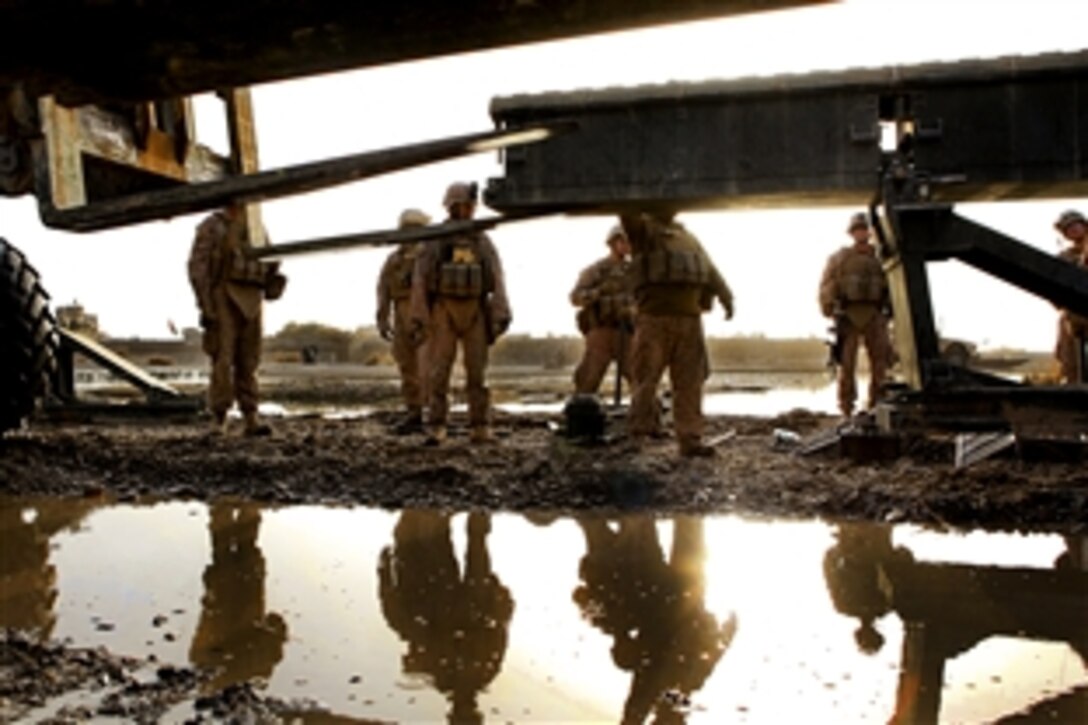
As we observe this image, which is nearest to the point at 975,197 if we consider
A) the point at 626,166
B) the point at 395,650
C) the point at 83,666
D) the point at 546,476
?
the point at 626,166

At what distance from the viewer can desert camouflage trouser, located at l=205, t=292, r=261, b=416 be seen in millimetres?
7168

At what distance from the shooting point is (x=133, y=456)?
585cm

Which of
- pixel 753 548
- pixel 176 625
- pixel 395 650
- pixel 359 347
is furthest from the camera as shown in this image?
pixel 359 347

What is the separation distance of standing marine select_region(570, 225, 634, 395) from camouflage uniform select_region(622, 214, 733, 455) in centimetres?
255

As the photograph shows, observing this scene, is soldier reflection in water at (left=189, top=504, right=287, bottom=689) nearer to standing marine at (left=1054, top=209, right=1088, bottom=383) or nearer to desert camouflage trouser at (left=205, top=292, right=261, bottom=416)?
desert camouflage trouser at (left=205, top=292, right=261, bottom=416)

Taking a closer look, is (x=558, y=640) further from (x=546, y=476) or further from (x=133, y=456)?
(x=133, y=456)

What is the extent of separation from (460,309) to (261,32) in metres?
4.98

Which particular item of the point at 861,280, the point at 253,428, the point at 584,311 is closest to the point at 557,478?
the point at 253,428

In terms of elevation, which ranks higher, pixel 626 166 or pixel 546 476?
pixel 626 166

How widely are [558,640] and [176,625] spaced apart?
3.40 feet

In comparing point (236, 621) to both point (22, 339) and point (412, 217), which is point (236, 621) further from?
point (412, 217)

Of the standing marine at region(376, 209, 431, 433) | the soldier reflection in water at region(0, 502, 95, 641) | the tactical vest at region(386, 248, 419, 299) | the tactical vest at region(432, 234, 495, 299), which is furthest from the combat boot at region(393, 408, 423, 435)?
the soldier reflection in water at region(0, 502, 95, 641)

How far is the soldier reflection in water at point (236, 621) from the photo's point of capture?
2.21 metres

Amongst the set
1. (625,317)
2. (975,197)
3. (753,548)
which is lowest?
(753,548)
